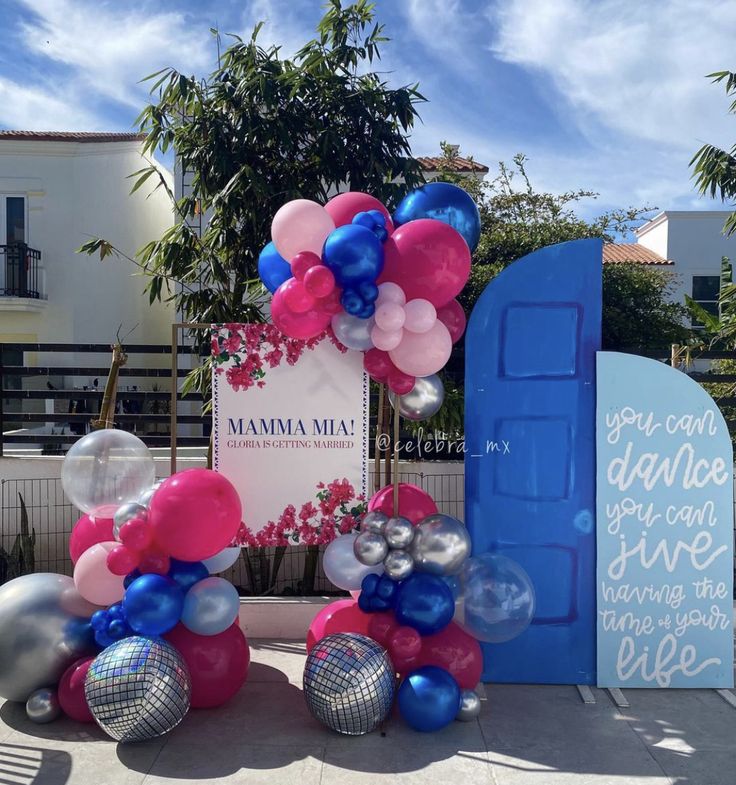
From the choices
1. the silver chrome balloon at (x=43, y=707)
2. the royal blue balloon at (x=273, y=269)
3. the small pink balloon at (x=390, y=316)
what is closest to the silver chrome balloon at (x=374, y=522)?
the small pink balloon at (x=390, y=316)

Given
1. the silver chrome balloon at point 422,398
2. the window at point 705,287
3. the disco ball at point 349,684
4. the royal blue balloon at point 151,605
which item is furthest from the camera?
the window at point 705,287

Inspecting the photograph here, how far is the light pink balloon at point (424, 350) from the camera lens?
3.96 meters

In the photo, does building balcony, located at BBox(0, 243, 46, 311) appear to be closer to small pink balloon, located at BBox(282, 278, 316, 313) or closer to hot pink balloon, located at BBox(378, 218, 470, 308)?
small pink balloon, located at BBox(282, 278, 316, 313)

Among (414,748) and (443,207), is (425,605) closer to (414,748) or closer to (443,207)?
(414,748)

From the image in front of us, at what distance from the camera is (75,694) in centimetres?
379

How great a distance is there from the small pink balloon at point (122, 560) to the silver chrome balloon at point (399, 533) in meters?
1.36

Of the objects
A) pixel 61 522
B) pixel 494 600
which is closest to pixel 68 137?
pixel 61 522

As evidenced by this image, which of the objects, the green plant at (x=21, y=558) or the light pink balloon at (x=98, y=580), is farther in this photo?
the green plant at (x=21, y=558)

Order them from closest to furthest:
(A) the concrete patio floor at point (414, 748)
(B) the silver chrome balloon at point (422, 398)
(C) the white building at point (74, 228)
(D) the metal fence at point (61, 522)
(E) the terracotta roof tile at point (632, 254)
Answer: (A) the concrete patio floor at point (414, 748) < (B) the silver chrome balloon at point (422, 398) < (D) the metal fence at point (61, 522) < (C) the white building at point (74, 228) < (E) the terracotta roof tile at point (632, 254)

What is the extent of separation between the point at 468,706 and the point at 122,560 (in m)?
2.01

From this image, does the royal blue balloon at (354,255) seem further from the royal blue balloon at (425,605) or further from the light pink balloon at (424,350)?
the royal blue balloon at (425,605)

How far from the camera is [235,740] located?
3.73 meters

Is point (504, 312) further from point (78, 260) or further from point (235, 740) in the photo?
point (78, 260)

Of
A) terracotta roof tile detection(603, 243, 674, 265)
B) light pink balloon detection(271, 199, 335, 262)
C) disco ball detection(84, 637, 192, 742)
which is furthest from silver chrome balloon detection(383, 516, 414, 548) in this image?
terracotta roof tile detection(603, 243, 674, 265)
